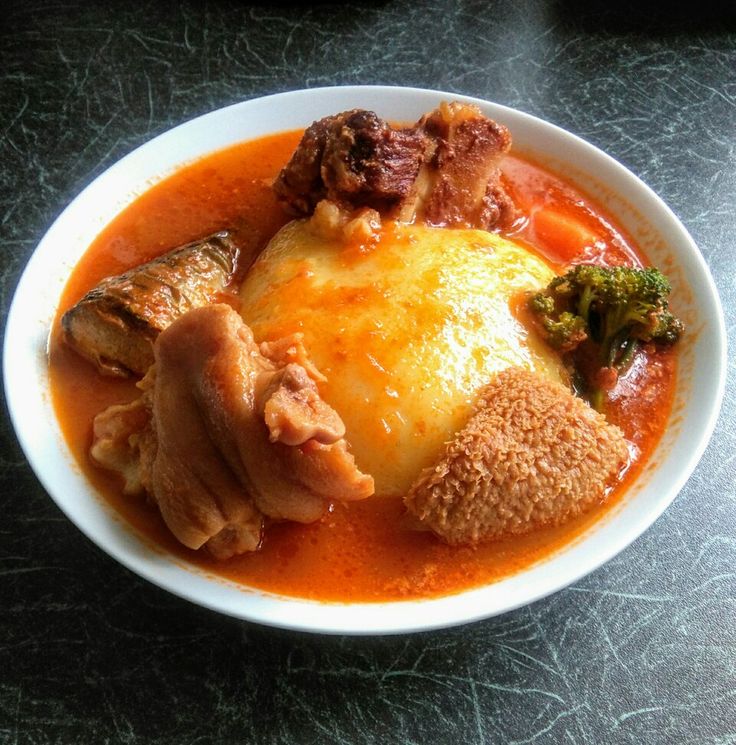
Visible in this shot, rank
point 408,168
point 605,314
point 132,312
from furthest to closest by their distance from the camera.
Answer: point 408,168 → point 605,314 → point 132,312

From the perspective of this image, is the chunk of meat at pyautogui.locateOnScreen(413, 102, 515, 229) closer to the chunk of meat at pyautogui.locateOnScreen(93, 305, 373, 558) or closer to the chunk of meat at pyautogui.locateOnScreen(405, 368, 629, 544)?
the chunk of meat at pyautogui.locateOnScreen(405, 368, 629, 544)

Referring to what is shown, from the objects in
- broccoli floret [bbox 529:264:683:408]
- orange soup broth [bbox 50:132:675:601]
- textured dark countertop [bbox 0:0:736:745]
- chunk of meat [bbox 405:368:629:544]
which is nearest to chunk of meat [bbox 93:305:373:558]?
orange soup broth [bbox 50:132:675:601]

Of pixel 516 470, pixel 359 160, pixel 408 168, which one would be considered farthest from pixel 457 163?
pixel 516 470

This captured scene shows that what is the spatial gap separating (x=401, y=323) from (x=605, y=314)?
2.60 ft

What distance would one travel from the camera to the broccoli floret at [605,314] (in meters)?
2.64

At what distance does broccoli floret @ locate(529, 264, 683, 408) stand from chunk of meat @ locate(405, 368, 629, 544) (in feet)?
1.08

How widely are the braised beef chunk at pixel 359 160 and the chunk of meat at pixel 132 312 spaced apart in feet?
1.98

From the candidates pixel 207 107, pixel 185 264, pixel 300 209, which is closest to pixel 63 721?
pixel 185 264

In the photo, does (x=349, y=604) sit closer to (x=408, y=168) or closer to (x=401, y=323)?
(x=401, y=323)

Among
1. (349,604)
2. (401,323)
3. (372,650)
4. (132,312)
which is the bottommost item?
(372,650)

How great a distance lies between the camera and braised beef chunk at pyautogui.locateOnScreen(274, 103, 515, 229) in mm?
2787

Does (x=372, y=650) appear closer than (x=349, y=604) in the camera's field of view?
No

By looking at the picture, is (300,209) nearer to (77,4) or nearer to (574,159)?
(574,159)

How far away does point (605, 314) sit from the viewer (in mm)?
2725
